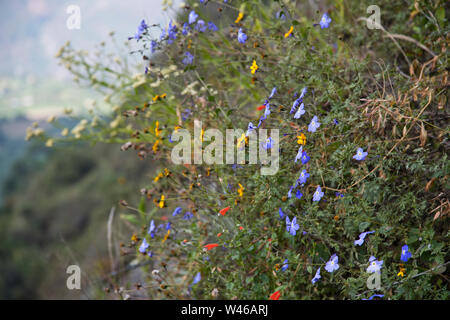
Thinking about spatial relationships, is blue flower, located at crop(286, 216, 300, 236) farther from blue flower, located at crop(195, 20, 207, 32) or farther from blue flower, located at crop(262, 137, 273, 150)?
blue flower, located at crop(195, 20, 207, 32)

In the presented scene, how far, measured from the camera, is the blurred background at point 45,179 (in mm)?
4595

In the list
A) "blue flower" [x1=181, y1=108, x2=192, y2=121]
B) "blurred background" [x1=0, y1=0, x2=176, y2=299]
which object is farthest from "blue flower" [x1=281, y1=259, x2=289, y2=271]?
"blurred background" [x1=0, y1=0, x2=176, y2=299]

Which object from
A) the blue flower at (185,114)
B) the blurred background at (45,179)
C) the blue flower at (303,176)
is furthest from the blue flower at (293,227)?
the blurred background at (45,179)

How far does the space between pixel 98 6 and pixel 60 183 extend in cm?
482

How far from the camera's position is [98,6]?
4309 mm

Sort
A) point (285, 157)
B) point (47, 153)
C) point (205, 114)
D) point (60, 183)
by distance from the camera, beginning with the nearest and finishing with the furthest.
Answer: point (285, 157), point (205, 114), point (60, 183), point (47, 153)

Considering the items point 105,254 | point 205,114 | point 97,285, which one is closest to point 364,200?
point 205,114

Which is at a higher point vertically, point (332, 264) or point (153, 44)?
point (153, 44)

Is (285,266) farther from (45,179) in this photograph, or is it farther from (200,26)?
(45,179)

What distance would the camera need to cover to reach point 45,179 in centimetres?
832

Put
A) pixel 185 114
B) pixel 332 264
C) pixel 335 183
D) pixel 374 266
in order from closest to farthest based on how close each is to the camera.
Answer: pixel 374 266
pixel 332 264
pixel 335 183
pixel 185 114

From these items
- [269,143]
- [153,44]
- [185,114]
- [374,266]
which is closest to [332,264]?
[374,266]

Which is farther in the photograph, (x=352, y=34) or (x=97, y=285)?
(x=97, y=285)
